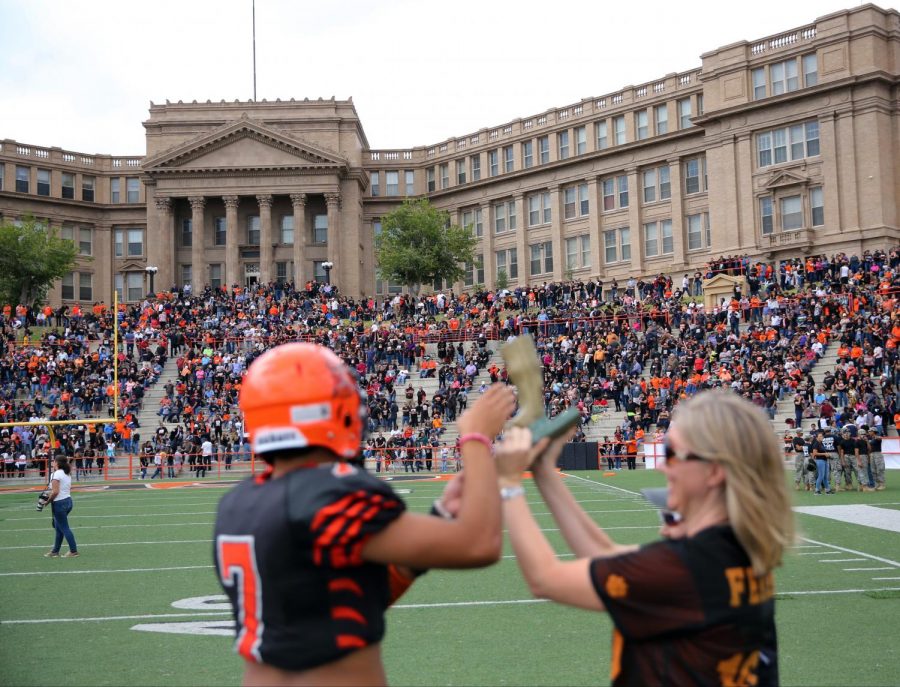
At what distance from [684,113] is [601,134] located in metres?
6.55

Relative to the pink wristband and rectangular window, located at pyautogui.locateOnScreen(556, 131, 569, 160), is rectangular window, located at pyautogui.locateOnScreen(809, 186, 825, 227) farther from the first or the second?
the pink wristband

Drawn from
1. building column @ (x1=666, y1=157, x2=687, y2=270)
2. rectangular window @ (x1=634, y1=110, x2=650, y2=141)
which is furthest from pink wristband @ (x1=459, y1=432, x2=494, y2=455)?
rectangular window @ (x1=634, y1=110, x2=650, y2=141)

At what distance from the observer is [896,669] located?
6422 millimetres

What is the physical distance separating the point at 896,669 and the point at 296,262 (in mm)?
62721

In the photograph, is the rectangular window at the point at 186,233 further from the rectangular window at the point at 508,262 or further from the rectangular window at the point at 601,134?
the rectangular window at the point at 601,134

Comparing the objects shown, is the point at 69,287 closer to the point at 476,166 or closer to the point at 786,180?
the point at 476,166

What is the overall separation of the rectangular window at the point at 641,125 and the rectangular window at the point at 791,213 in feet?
43.4

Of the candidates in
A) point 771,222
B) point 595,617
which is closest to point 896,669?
point 595,617

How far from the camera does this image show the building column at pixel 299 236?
66.9 m

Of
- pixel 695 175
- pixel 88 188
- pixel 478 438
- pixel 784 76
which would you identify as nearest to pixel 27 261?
pixel 88 188

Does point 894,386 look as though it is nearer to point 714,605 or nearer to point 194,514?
point 194,514

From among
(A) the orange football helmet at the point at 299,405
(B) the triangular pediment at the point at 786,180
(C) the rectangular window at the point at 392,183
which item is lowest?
(A) the orange football helmet at the point at 299,405

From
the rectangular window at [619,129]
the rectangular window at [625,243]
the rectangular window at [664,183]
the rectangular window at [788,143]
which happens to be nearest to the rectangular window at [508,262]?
the rectangular window at [625,243]

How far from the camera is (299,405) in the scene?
2555 mm
